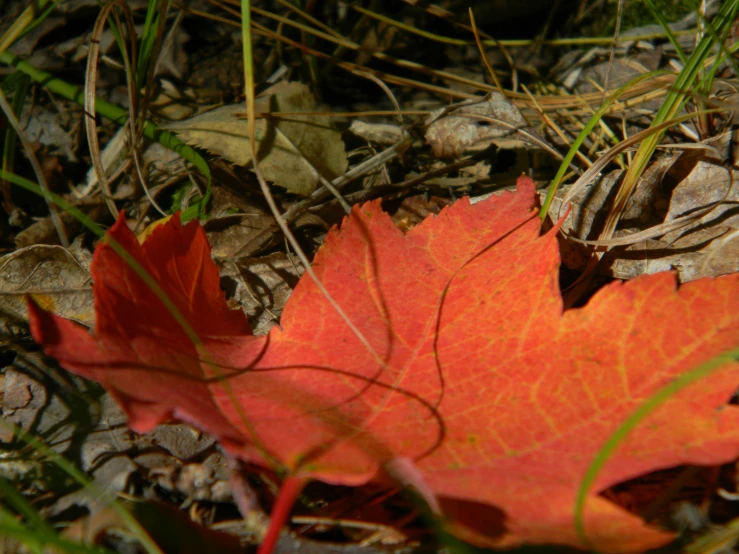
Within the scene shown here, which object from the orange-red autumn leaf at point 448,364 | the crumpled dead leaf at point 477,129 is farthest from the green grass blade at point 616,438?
the crumpled dead leaf at point 477,129

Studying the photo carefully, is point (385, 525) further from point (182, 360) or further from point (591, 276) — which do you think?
point (591, 276)

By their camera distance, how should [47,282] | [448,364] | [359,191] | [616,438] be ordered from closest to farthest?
1. [616,438]
2. [448,364]
3. [47,282]
4. [359,191]

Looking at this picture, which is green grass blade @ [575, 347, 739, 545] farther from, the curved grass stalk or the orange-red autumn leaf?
Result: the curved grass stalk

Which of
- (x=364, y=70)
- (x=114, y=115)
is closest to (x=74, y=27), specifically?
(x=114, y=115)

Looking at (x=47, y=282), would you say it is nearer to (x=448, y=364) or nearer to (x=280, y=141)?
(x=280, y=141)

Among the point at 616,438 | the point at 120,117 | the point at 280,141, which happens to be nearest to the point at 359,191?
the point at 280,141

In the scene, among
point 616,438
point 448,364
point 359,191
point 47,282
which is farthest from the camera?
point 359,191

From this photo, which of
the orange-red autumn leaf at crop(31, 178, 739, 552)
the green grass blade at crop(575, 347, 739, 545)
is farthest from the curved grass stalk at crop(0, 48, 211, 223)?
the green grass blade at crop(575, 347, 739, 545)
